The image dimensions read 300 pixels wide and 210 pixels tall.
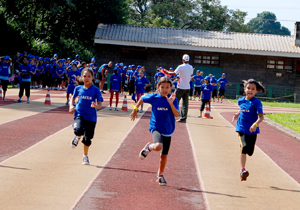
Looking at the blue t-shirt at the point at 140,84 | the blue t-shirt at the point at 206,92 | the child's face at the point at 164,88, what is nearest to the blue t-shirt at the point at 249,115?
the child's face at the point at 164,88

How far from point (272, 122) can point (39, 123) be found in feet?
29.5

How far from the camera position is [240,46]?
3778cm

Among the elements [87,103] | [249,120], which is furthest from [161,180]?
[87,103]

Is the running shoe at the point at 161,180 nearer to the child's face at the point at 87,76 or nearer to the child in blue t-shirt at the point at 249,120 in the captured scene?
the child in blue t-shirt at the point at 249,120

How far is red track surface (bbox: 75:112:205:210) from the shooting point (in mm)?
6381

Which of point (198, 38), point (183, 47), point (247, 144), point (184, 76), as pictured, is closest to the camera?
point (247, 144)

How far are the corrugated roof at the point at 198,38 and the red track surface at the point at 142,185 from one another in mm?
27299

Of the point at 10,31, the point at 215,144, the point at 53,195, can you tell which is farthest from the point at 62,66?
the point at 53,195

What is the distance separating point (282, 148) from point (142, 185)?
6.35 meters

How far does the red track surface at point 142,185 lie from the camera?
6.38 meters

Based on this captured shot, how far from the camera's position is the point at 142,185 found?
7.41 metres

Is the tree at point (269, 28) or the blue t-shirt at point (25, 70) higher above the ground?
the tree at point (269, 28)

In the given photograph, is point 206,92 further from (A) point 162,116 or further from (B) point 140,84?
(A) point 162,116

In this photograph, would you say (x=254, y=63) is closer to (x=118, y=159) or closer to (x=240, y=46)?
(x=240, y=46)
